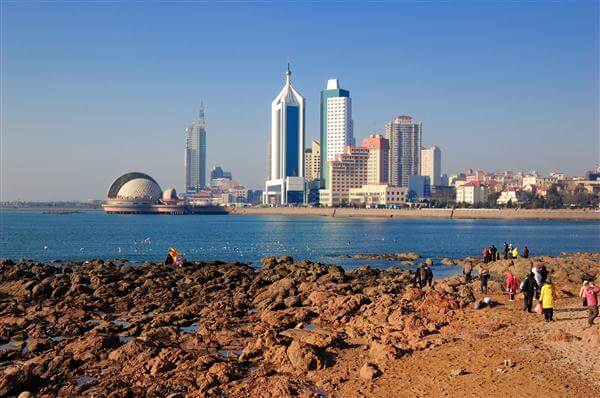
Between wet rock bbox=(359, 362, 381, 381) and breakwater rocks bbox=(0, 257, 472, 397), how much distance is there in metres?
0.35

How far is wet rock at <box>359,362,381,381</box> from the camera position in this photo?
1291 centimetres

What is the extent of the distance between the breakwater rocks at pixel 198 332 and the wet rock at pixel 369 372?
1.16 ft

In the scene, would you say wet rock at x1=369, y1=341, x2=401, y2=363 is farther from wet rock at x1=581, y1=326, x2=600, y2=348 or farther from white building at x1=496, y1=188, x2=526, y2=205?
white building at x1=496, y1=188, x2=526, y2=205

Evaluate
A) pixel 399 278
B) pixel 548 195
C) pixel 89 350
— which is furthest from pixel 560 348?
pixel 548 195

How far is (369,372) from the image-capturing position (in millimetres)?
12977

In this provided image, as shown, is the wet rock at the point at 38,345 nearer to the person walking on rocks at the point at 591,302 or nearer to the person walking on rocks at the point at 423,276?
the person walking on rocks at the point at 423,276

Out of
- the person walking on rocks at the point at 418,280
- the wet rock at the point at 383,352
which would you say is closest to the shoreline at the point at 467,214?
the person walking on rocks at the point at 418,280

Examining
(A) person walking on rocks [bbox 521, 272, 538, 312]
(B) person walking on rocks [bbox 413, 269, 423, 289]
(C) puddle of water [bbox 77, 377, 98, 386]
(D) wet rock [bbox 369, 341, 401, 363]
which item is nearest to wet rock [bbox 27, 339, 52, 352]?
(C) puddle of water [bbox 77, 377, 98, 386]

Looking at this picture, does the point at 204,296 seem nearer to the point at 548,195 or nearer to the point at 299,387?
the point at 299,387

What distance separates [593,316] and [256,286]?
1496 cm

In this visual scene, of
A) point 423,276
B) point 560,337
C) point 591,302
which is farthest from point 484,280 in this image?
point 560,337

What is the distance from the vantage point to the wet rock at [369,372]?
1291cm

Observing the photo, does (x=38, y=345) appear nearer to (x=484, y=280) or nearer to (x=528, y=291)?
(x=528, y=291)

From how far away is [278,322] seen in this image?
1862cm
